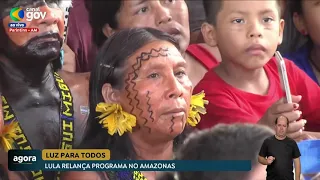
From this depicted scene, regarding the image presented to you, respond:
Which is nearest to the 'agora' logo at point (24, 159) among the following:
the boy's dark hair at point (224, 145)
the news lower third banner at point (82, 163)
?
the news lower third banner at point (82, 163)

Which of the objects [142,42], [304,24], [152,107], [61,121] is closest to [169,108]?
[152,107]

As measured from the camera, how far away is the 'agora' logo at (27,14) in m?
2.22

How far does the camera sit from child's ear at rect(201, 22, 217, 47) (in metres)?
2.24

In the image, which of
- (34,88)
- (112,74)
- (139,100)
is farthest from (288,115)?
(34,88)

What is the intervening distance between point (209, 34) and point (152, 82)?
268 mm

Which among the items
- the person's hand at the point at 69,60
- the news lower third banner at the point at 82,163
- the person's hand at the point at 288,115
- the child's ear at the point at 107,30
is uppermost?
the child's ear at the point at 107,30

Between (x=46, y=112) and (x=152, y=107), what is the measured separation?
0.37 metres

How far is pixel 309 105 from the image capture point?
2273mm

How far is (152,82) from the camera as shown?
2180 mm

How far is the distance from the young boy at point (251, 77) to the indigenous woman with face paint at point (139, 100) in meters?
0.08

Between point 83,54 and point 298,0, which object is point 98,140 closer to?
point 83,54

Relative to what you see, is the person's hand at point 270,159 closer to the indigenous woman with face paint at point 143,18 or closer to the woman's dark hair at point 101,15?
the indigenous woman with face paint at point 143,18

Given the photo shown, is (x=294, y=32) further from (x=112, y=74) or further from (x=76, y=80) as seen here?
(x=76, y=80)

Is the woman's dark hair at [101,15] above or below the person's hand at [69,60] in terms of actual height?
above
